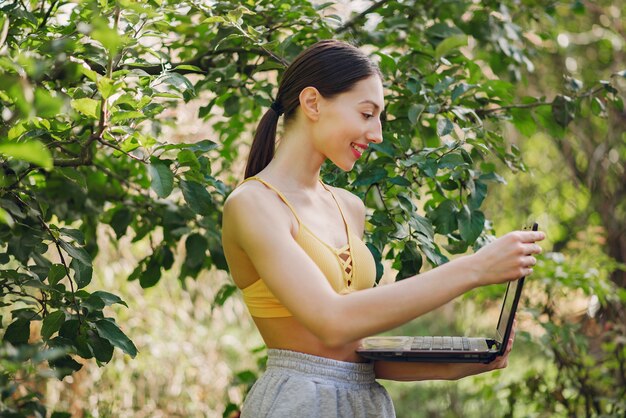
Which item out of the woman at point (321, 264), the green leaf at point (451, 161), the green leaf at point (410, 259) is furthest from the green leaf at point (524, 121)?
the woman at point (321, 264)

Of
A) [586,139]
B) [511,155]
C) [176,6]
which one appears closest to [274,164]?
[176,6]

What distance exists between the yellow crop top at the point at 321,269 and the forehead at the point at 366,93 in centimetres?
26

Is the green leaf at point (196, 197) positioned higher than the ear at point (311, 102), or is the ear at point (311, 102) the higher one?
the ear at point (311, 102)

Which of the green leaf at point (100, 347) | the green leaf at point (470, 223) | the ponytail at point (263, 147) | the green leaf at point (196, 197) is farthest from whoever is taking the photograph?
the green leaf at point (470, 223)

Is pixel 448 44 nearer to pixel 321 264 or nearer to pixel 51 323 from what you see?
pixel 321 264

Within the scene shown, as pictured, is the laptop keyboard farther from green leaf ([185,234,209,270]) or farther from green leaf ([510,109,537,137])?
green leaf ([510,109,537,137])

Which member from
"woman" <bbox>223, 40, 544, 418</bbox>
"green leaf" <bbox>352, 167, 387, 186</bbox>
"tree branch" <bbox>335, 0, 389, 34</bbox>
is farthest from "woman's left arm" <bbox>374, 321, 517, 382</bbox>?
"tree branch" <bbox>335, 0, 389, 34</bbox>

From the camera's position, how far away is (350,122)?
175 cm

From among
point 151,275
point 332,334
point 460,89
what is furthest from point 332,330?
point 151,275

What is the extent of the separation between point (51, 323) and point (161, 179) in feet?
1.39

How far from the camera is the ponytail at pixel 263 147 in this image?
74.4 inches

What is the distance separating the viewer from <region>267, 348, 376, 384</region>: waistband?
1677 mm

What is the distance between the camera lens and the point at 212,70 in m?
2.63

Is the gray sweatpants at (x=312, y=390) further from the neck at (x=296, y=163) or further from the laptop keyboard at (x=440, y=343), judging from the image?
the neck at (x=296, y=163)
